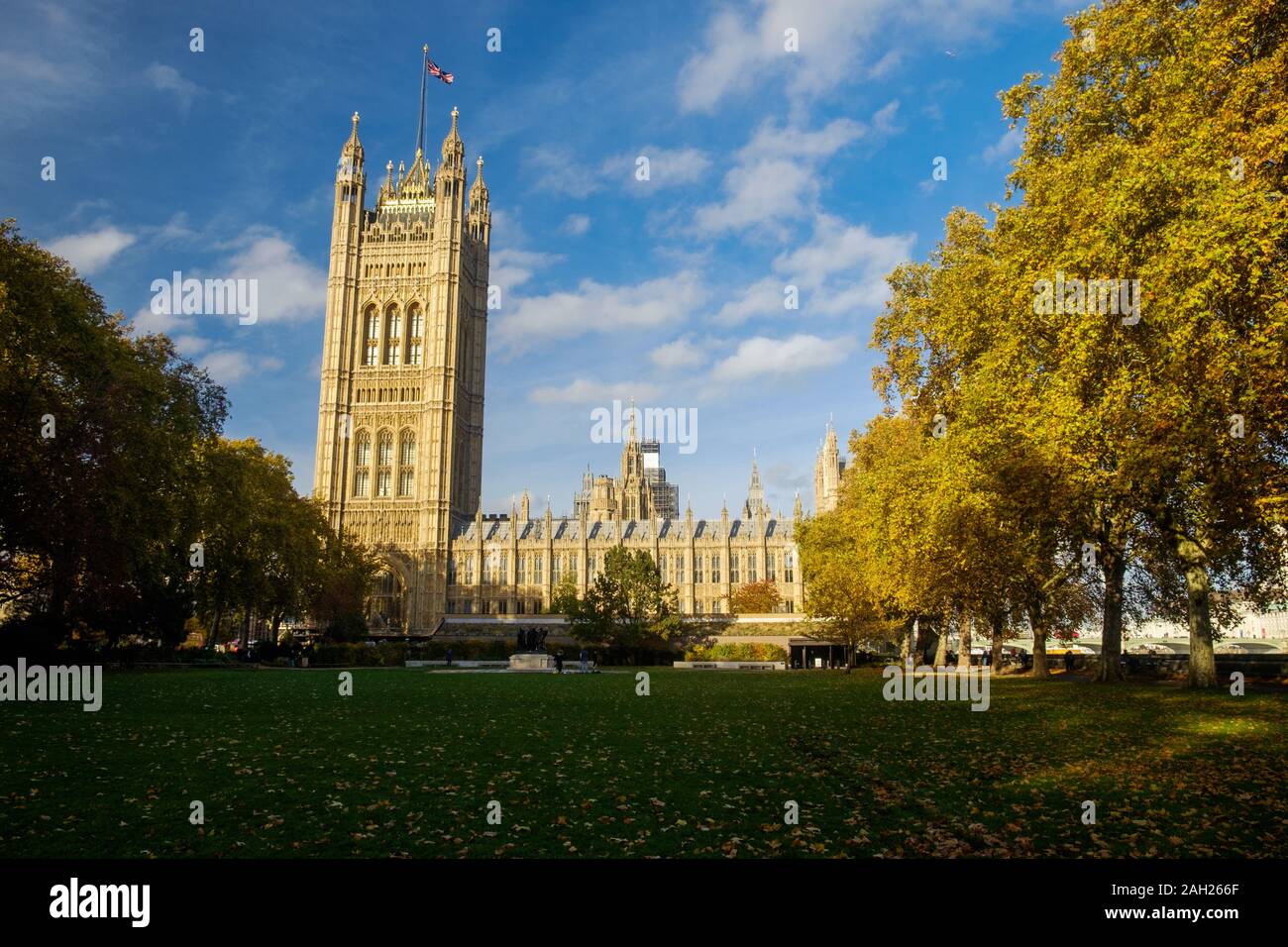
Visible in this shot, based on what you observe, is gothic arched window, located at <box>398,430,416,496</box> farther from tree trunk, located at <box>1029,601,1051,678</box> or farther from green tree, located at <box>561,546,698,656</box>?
tree trunk, located at <box>1029,601,1051,678</box>

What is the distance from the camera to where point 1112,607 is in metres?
27.9

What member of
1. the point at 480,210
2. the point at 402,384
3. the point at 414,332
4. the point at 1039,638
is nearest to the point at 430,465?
the point at 402,384

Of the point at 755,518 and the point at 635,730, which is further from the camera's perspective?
the point at 755,518

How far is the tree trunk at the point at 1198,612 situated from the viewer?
22.9 meters

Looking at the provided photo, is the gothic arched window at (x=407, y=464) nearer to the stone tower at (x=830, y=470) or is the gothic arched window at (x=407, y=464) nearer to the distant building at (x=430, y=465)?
the distant building at (x=430, y=465)

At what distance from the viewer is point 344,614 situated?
6575 cm

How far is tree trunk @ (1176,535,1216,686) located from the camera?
22938 millimetres

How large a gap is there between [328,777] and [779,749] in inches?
273

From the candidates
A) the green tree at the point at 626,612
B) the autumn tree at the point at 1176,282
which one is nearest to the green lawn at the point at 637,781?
the autumn tree at the point at 1176,282

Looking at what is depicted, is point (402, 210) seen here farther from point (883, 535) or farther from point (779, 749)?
point (779, 749)

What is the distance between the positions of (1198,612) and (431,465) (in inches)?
3230

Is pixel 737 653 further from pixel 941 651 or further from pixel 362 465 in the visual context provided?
pixel 362 465

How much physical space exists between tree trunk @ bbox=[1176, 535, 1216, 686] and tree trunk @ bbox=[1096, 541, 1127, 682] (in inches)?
79.4
